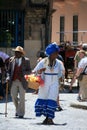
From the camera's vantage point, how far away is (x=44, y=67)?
1438cm

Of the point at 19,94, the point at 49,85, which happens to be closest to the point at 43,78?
the point at 49,85

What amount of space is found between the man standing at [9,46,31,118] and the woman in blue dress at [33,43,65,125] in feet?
4.22

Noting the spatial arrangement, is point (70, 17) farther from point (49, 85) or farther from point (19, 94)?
point (49, 85)

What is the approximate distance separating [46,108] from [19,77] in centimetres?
167

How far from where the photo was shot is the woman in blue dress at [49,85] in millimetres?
14273

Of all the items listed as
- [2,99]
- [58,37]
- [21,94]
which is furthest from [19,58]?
[58,37]

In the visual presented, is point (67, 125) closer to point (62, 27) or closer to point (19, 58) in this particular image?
point (19, 58)

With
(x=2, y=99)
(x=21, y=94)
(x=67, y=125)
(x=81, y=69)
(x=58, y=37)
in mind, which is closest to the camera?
(x=67, y=125)

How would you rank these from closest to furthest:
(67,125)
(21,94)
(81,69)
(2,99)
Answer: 1. (67,125)
2. (21,94)
3. (81,69)
4. (2,99)

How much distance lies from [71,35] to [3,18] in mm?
17151

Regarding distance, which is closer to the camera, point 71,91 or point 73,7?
point 71,91

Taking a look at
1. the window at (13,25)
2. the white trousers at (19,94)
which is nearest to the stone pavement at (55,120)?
the white trousers at (19,94)

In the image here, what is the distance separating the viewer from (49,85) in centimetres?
1438

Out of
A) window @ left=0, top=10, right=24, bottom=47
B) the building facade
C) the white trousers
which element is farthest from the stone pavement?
the building facade
